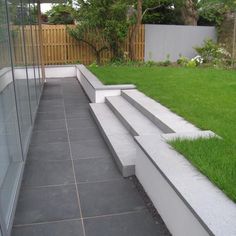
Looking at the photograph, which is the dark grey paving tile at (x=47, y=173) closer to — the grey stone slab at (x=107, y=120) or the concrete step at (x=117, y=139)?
the concrete step at (x=117, y=139)

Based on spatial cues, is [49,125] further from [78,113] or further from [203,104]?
[203,104]

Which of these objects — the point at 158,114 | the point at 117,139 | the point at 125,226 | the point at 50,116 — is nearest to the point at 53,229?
the point at 125,226

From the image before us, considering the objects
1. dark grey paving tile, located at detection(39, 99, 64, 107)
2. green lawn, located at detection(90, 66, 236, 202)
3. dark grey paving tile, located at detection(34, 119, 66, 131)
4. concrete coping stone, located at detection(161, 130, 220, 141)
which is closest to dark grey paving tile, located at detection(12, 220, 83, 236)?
green lawn, located at detection(90, 66, 236, 202)

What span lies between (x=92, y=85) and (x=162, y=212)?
16.4 ft

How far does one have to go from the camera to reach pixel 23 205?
11.6 feet

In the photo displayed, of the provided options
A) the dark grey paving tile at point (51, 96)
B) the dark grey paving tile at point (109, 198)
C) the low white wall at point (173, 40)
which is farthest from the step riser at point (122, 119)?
the low white wall at point (173, 40)

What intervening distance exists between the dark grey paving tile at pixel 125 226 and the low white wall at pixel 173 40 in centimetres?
1250

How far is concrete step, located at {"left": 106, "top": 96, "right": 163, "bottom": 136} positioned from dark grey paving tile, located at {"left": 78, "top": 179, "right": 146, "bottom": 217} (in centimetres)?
110

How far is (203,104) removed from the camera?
5.73 m

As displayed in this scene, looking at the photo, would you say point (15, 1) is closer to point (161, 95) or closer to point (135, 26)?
point (161, 95)

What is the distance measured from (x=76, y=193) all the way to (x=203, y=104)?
2919 mm

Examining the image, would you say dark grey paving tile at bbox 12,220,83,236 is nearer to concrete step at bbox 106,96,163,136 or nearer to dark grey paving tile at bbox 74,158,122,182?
dark grey paving tile at bbox 74,158,122,182

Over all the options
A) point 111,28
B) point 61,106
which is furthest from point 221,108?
point 111,28

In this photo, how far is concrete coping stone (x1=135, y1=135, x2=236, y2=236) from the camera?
226cm
